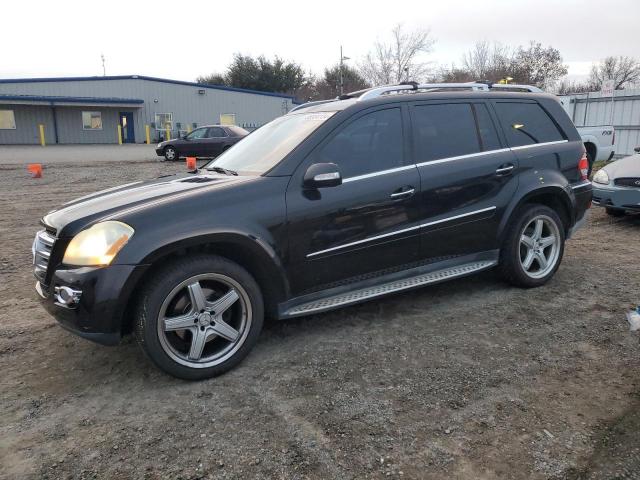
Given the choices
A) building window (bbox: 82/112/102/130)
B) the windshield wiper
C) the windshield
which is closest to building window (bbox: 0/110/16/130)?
building window (bbox: 82/112/102/130)

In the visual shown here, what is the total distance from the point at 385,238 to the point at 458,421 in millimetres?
1476

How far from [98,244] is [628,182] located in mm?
7162

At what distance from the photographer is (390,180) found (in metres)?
3.79

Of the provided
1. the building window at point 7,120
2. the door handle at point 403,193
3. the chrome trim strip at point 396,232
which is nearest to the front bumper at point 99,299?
the chrome trim strip at point 396,232

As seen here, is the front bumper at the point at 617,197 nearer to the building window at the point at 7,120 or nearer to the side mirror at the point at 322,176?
the side mirror at the point at 322,176

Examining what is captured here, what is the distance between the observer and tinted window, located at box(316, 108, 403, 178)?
3.71 meters

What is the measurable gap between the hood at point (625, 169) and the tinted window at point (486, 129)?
3920mm

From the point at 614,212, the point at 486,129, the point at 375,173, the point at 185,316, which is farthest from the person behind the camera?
the point at 614,212

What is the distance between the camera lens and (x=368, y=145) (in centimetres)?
385

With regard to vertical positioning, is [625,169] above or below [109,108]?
below

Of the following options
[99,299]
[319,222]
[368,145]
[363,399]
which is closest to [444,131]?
[368,145]

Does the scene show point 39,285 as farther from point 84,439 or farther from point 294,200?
point 294,200

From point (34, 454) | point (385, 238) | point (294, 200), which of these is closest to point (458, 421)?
point (385, 238)

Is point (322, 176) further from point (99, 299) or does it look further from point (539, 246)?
point (539, 246)
